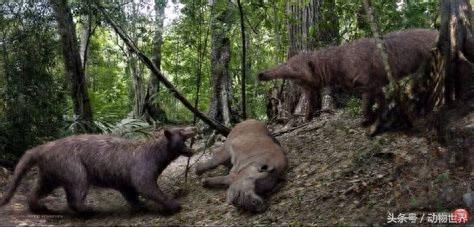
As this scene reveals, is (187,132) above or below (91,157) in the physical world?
above

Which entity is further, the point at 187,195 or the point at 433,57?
the point at 187,195

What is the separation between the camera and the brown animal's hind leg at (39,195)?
24.4ft

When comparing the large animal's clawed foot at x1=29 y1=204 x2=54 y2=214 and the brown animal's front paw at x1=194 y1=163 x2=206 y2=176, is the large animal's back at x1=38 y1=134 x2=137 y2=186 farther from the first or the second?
the brown animal's front paw at x1=194 y1=163 x2=206 y2=176

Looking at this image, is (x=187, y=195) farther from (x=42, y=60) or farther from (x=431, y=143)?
(x=42, y=60)

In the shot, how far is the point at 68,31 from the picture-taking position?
1113 centimetres

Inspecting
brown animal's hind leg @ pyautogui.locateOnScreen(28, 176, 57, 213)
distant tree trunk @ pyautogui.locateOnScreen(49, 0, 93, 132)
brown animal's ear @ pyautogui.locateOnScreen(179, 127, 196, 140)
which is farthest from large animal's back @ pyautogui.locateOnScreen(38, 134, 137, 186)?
distant tree trunk @ pyautogui.locateOnScreen(49, 0, 93, 132)

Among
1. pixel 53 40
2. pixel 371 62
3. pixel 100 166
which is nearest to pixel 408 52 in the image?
pixel 371 62

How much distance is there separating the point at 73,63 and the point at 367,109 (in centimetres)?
655

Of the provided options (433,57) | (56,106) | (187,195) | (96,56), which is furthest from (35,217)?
(96,56)

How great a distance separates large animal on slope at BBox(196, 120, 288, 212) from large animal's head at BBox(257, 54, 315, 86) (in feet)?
2.89

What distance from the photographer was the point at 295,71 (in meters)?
8.93

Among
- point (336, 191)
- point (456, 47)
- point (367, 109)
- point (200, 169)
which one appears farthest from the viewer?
point (200, 169)

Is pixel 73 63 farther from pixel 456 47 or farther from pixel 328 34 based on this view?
pixel 456 47

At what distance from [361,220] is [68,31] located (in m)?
8.13
